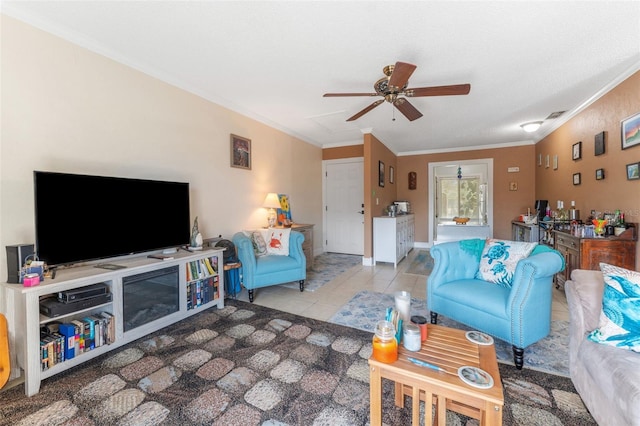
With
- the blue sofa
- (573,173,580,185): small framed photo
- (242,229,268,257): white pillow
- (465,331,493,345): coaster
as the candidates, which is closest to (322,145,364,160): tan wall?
the blue sofa

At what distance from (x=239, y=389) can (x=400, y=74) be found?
246cm

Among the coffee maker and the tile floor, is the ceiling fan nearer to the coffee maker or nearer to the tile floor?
the tile floor

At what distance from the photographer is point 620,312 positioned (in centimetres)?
126

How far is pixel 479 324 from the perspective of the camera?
199 cm

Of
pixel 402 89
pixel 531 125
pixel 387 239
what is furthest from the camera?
pixel 387 239

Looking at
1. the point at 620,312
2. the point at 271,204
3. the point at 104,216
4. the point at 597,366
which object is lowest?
the point at 597,366

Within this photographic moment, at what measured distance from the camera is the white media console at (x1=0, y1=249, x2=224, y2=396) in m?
1.58

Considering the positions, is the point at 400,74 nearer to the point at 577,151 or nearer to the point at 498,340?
the point at 498,340

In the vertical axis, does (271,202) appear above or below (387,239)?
above

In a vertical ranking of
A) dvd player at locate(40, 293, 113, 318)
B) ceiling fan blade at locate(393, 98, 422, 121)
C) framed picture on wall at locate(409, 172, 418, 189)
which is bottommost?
dvd player at locate(40, 293, 113, 318)

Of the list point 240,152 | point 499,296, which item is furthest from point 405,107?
point 240,152

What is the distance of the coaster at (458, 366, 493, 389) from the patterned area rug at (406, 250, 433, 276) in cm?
319

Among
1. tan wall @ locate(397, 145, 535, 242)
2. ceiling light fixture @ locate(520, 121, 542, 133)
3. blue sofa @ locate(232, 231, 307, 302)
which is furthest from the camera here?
tan wall @ locate(397, 145, 535, 242)

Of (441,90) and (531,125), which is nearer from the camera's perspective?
(441,90)
